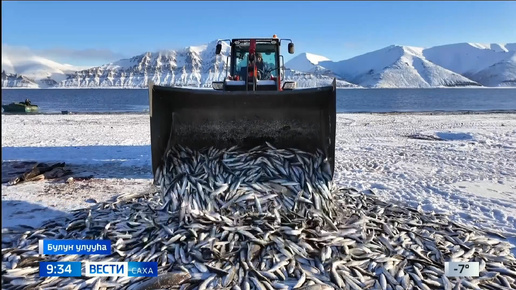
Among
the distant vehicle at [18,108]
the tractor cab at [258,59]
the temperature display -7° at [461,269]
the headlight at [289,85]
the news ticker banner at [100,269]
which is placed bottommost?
the temperature display -7° at [461,269]

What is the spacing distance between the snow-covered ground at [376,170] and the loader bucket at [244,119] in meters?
2.30

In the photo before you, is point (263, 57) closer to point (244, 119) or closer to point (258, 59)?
point (258, 59)

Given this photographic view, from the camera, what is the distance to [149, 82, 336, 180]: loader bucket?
5.97m

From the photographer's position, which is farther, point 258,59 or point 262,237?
point 258,59

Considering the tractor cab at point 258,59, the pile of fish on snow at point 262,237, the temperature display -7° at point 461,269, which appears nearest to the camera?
the pile of fish on snow at point 262,237

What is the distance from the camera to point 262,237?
14.8 ft

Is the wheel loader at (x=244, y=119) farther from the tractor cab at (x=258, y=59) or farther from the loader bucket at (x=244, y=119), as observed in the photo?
the tractor cab at (x=258, y=59)

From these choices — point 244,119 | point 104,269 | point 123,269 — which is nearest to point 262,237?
point 123,269

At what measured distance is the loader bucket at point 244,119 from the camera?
597cm

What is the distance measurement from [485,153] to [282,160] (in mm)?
9133

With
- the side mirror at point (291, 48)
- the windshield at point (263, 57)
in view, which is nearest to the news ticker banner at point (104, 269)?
the windshield at point (263, 57)

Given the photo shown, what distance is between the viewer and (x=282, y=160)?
5672 millimetres

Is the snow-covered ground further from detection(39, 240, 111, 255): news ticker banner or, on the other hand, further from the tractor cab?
the tractor cab

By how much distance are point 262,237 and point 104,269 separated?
1804 millimetres
